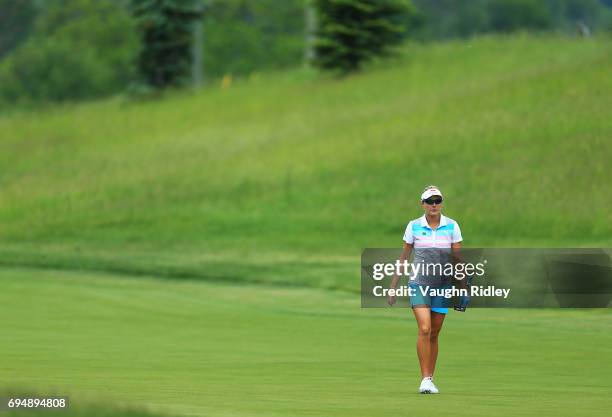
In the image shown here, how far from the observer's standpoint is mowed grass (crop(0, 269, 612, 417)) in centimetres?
1202

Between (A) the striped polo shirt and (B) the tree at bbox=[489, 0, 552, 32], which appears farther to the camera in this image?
(B) the tree at bbox=[489, 0, 552, 32]

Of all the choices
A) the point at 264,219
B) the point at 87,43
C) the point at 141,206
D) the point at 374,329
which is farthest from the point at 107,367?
the point at 87,43

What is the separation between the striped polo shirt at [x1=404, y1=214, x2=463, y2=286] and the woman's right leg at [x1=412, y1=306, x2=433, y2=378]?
11.1 inches

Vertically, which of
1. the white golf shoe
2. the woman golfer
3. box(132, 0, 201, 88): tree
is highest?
box(132, 0, 201, 88): tree

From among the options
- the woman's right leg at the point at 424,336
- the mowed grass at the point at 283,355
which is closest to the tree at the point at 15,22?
the mowed grass at the point at 283,355

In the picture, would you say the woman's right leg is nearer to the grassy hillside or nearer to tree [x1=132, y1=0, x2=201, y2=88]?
the grassy hillside

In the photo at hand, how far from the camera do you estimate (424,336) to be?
13250mm

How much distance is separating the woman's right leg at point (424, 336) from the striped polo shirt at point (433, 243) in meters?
0.28

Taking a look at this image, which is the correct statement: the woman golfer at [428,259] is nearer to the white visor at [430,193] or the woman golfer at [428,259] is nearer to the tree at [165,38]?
the white visor at [430,193]

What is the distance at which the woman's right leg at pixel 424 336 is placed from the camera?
13.1 m

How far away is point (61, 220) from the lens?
41000mm

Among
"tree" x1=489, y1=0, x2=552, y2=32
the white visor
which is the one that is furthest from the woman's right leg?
"tree" x1=489, y1=0, x2=552, y2=32

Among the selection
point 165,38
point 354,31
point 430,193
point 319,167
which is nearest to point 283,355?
point 430,193

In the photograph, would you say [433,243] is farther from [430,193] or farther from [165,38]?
[165,38]
